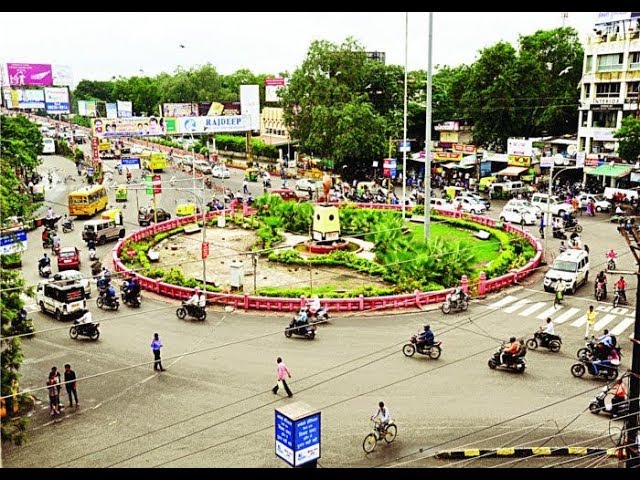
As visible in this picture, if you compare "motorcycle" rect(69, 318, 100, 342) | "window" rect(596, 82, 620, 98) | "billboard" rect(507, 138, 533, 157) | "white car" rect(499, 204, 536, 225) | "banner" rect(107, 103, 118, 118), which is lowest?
"motorcycle" rect(69, 318, 100, 342)

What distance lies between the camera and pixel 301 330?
21625 millimetres

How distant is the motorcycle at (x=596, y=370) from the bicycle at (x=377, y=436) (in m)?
6.17

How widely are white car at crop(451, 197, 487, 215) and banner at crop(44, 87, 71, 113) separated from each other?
165 ft

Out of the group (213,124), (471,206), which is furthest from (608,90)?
(213,124)

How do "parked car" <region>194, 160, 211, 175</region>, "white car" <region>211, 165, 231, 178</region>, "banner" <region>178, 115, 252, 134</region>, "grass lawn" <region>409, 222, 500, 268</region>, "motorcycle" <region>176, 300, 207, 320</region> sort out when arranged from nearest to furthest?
"motorcycle" <region>176, 300, 207, 320</region>
"grass lawn" <region>409, 222, 500, 268</region>
"banner" <region>178, 115, 252, 134</region>
"white car" <region>211, 165, 231, 178</region>
"parked car" <region>194, 160, 211, 175</region>

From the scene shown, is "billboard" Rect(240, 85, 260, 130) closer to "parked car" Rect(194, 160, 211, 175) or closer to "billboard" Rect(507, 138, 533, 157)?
"parked car" Rect(194, 160, 211, 175)

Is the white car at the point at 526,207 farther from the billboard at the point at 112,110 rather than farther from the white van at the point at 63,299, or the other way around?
the billboard at the point at 112,110

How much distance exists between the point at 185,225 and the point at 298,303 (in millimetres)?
17674

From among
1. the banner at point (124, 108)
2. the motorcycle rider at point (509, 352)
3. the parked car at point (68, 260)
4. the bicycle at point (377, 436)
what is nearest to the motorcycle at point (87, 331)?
the parked car at point (68, 260)

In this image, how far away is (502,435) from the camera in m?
15.3

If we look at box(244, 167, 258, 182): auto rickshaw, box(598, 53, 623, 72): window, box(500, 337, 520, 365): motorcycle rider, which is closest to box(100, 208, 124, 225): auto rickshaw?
box(244, 167, 258, 182): auto rickshaw

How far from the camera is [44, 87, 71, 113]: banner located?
75.6 meters

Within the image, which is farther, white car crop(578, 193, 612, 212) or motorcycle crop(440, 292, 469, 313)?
white car crop(578, 193, 612, 212)

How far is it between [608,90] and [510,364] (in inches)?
1549
